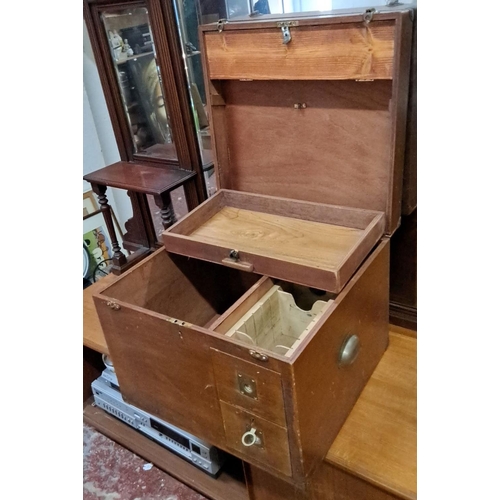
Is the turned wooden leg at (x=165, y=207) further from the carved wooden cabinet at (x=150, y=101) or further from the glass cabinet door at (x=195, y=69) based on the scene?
the glass cabinet door at (x=195, y=69)

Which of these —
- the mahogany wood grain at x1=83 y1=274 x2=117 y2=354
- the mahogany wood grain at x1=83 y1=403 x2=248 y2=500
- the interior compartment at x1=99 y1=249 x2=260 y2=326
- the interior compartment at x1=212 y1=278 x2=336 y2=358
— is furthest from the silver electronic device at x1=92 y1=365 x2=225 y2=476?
the interior compartment at x1=212 y1=278 x2=336 y2=358

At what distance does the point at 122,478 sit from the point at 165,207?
2.41 ft

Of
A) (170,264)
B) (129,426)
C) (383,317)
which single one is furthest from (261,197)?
(129,426)

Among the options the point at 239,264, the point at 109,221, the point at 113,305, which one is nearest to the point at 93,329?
the point at 109,221

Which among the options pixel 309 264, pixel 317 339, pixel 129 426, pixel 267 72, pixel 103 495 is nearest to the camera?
pixel 317 339

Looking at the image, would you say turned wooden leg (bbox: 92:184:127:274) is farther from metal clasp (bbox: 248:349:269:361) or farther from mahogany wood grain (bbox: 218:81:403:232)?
metal clasp (bbox: 248:349:269:361)

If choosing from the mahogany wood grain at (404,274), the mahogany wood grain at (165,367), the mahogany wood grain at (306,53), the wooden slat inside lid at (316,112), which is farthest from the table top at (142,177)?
the mahogany wood grain at (404,274)

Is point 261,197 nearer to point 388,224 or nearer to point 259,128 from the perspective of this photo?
point 259,128

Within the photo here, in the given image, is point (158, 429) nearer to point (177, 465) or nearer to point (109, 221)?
point (177, 465)

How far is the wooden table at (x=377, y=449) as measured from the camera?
881mm

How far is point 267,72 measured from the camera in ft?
3.30

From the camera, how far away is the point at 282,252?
1.00 m

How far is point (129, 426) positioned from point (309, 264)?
34.7 inches

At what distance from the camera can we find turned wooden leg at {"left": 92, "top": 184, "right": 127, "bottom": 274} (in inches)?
55.0
